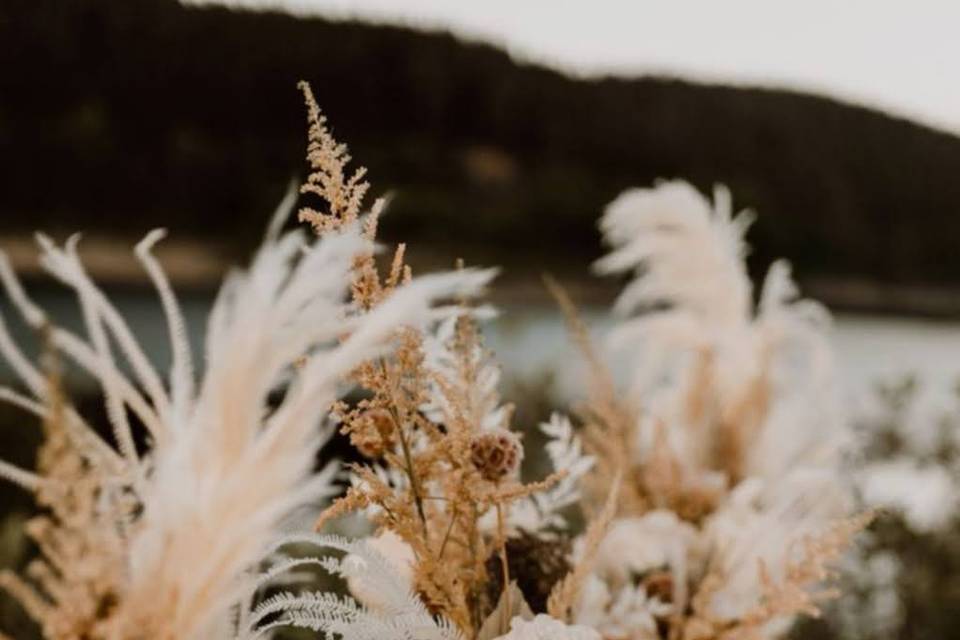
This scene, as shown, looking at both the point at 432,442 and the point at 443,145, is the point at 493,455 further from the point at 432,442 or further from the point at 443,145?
the point at 443,145

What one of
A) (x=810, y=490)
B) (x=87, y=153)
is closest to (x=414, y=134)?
(x=87, y=153)

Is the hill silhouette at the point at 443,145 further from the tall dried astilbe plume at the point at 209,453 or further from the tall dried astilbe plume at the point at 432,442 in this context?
the tall dried astilbe plume at the point at 209,453

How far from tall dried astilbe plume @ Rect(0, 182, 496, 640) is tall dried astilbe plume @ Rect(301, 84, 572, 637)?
12 cm

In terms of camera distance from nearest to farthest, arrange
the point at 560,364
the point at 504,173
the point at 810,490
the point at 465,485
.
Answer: the point at 465,485
the point at 810,490
the point at 560,364
the point at 504,173

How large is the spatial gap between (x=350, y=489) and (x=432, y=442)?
0.07 meters

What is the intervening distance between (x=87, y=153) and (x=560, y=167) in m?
4.65

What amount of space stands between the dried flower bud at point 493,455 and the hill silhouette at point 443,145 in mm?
4785

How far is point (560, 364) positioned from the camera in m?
5.82

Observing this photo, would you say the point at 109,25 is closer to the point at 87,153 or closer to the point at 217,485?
the point at 87,153

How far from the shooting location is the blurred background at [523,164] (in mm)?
4855

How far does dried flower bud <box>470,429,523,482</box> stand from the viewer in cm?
75

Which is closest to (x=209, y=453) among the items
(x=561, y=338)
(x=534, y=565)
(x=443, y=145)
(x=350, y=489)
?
(x=350, y=489)

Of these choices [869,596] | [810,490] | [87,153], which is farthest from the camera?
[87,153]

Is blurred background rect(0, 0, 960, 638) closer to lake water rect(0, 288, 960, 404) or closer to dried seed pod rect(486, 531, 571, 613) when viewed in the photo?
lake water rect(0, 288, 960, 404)
